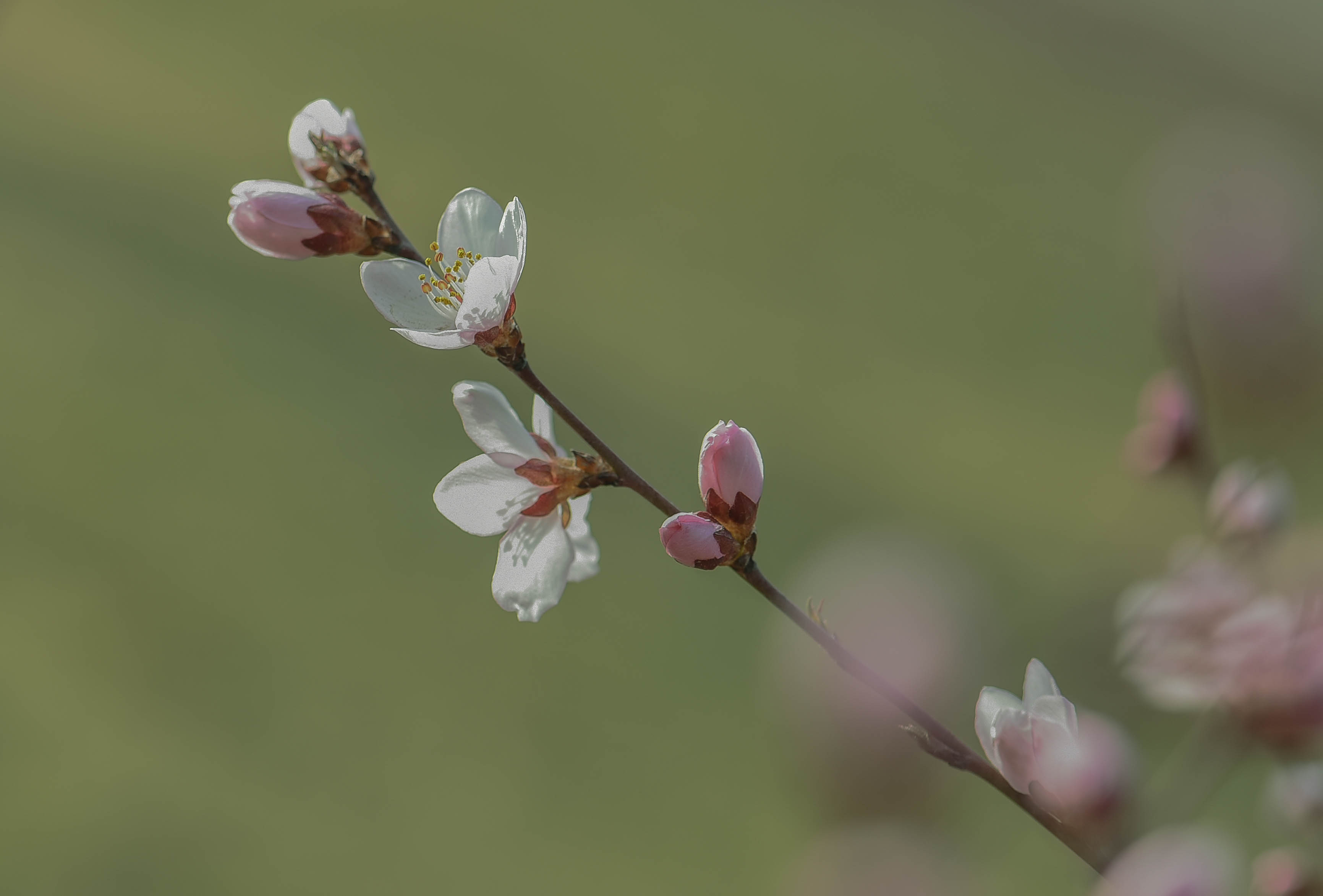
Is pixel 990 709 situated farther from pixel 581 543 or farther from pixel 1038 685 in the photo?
pixel 581 543

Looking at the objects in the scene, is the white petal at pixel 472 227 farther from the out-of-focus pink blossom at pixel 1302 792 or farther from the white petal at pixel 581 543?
the out-of-focus pink blossom at pixel 1302 792

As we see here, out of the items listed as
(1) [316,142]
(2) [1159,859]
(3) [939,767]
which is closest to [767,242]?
(3) [939,767]

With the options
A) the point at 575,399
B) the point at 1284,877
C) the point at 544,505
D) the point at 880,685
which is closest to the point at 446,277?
the point at 544,505

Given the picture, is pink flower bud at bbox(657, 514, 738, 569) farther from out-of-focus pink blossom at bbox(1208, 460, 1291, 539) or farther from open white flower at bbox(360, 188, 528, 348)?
out-of-focus pink blossom at bbox(1208, 460, 1291, 539)

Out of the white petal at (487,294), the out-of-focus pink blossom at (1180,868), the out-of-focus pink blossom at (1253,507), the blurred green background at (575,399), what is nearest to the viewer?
the out-of-focus pink blossom at (1180,868)

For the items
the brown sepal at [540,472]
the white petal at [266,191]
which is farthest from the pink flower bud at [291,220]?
the brown sepal at [540,472]
